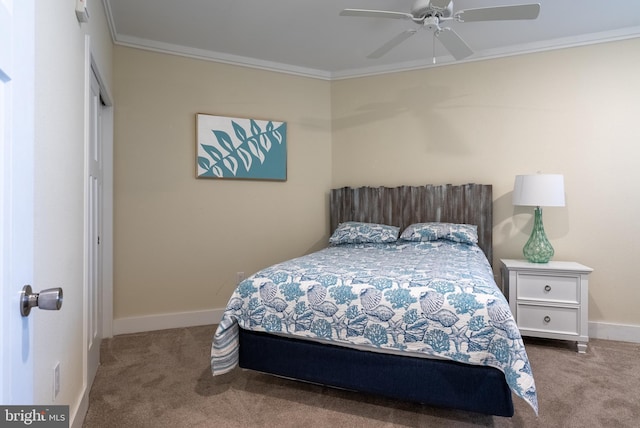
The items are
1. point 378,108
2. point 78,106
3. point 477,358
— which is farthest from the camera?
point 378,108

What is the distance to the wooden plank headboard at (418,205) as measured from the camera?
3416 millimetres

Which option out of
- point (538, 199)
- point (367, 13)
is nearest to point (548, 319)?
point (538, 199)

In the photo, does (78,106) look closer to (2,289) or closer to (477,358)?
(2,289)

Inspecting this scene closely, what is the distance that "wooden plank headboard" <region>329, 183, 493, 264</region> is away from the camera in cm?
342

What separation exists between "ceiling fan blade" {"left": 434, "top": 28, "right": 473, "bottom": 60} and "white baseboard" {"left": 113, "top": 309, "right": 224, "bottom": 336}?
9.91 ft

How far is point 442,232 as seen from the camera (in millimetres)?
3211

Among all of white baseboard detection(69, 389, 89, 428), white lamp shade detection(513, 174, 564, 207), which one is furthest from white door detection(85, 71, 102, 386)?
white lamp shade detection(513, 174, 564, 207)

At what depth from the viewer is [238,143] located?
364cm

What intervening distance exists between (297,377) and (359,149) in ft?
8.55

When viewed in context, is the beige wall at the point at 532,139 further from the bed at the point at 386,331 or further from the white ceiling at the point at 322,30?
the bed at the point at 386,331

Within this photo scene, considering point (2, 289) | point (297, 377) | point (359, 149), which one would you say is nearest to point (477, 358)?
point (297, 377)

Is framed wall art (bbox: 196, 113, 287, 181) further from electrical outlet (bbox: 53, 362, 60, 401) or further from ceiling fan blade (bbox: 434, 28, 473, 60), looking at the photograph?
electrical outlet (bbox: 53, 362, 60, 401)

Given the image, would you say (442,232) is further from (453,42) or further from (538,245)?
(453,42)

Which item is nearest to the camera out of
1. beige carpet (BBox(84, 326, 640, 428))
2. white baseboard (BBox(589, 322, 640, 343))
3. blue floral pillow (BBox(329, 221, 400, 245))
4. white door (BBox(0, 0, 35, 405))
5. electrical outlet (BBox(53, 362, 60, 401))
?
white door (BBox(0, 0, 35, 405))
